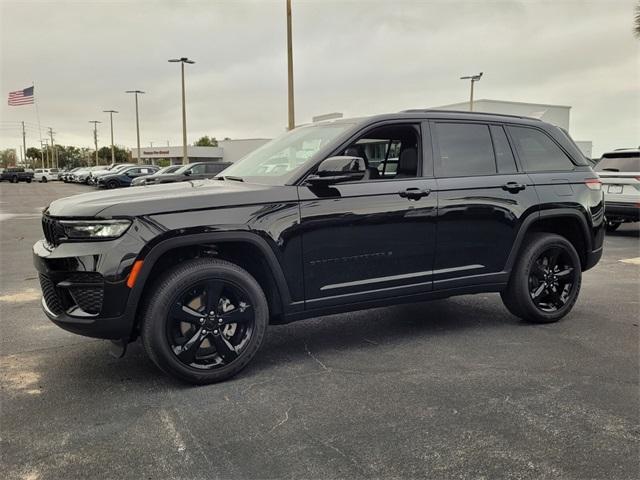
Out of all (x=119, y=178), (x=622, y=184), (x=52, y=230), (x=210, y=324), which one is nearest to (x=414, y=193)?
(x=210, y=324)

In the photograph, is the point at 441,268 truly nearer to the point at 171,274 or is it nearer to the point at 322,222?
the point at 322,222

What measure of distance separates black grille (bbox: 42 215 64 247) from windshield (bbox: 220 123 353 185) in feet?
4.66

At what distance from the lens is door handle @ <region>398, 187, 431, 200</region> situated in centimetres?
428

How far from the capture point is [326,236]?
3969 mm

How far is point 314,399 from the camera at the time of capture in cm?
348

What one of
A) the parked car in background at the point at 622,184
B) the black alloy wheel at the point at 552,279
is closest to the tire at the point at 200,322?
the black alloy wheel at the point at 552,279

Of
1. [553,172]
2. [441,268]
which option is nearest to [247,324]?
[441,268]

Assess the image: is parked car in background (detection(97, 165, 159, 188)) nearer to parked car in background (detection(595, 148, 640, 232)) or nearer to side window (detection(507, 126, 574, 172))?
parked car in background (detection(595, 148, 640, 232))

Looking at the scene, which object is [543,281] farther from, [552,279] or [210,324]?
[210,324]

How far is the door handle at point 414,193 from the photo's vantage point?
14.0 feet

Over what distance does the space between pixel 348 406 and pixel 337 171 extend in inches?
62.4

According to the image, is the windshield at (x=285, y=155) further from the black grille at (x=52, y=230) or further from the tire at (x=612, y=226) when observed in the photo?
the tire at (x=612, y=226)

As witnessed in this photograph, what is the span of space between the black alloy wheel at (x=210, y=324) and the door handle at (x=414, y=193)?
4.79ft

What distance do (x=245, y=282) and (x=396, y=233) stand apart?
1252 millimetres
